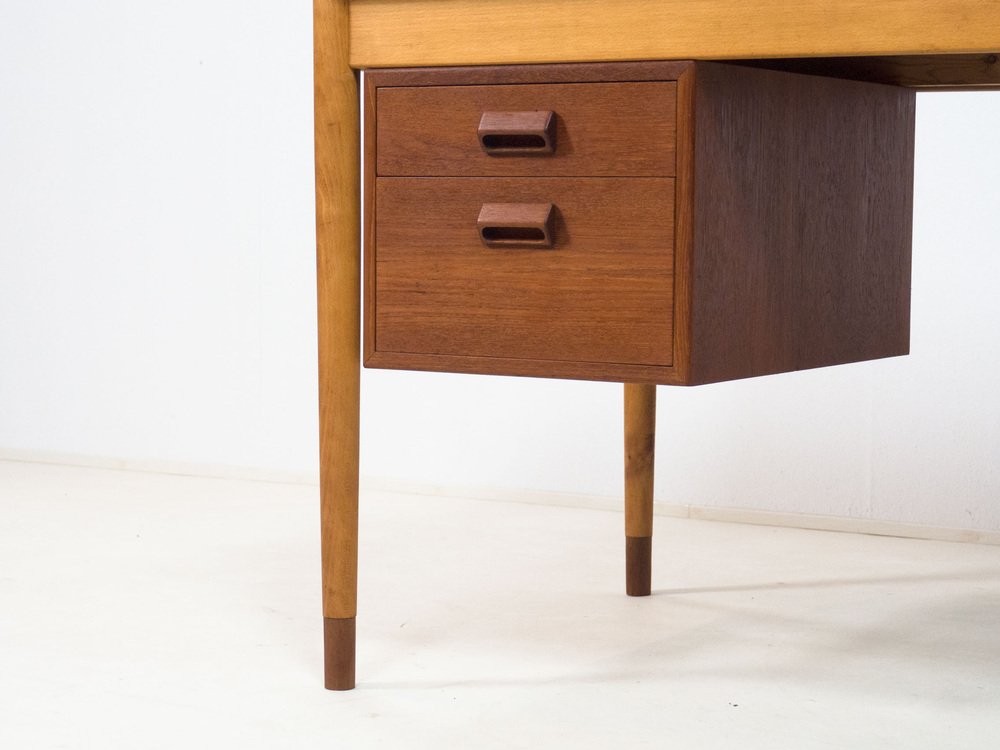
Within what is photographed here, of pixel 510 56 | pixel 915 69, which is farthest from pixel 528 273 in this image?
pixel 915 69

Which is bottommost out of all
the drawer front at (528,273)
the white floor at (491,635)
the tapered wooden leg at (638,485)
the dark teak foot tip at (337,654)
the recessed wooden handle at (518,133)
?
the white floor at (491,635)

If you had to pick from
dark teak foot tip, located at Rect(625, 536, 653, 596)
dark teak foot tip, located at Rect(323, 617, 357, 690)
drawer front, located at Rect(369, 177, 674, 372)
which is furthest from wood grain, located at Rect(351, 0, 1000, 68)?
dark teak foot tip, located at Rect(625, 536, 653, 596)

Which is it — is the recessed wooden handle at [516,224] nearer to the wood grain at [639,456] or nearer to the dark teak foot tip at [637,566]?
the wood grain at [639,456]

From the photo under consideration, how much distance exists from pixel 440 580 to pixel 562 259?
2.79 feet

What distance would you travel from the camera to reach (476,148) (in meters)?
1.47

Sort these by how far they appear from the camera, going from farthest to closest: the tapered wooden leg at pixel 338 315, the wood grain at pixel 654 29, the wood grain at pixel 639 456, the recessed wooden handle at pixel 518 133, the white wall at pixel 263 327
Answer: the white wall at pixel 263 327 → the wood grain at pixel 639 456 → the tapered wooden leg at pixel 338 315 → the recessed wooden handle at pixel 518 133 → the wood grain at pixel 654 29

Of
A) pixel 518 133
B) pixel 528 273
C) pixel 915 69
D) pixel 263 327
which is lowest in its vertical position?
pixel 263 327

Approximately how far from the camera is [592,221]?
142 centimetres

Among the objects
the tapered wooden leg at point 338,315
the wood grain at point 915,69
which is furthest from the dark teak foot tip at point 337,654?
the wood grain at point 915,69

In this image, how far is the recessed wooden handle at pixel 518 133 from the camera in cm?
142

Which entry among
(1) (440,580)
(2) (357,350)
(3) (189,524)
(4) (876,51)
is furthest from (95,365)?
(4) (876,51)

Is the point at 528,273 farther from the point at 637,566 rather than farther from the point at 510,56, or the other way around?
the point at 637,566

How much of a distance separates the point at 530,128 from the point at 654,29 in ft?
0.49

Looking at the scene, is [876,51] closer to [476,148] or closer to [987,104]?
[476,148]
